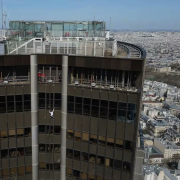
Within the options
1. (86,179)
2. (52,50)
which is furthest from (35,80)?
(86,179)

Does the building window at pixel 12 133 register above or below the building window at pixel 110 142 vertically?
above

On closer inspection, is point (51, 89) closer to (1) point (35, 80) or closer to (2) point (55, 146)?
(1) point (35, 80)

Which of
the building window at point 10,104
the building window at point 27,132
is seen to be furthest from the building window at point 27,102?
the building window at point 27,132

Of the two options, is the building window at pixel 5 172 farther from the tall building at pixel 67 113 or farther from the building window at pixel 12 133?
the building window at pixel 12 133

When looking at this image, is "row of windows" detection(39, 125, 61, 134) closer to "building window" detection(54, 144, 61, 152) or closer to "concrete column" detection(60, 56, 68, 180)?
"concrete column" detection(60, 56, 68, 180)

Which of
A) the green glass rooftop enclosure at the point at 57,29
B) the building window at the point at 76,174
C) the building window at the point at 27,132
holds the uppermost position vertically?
the green glass rooftop enclosure at the point at 57,29
